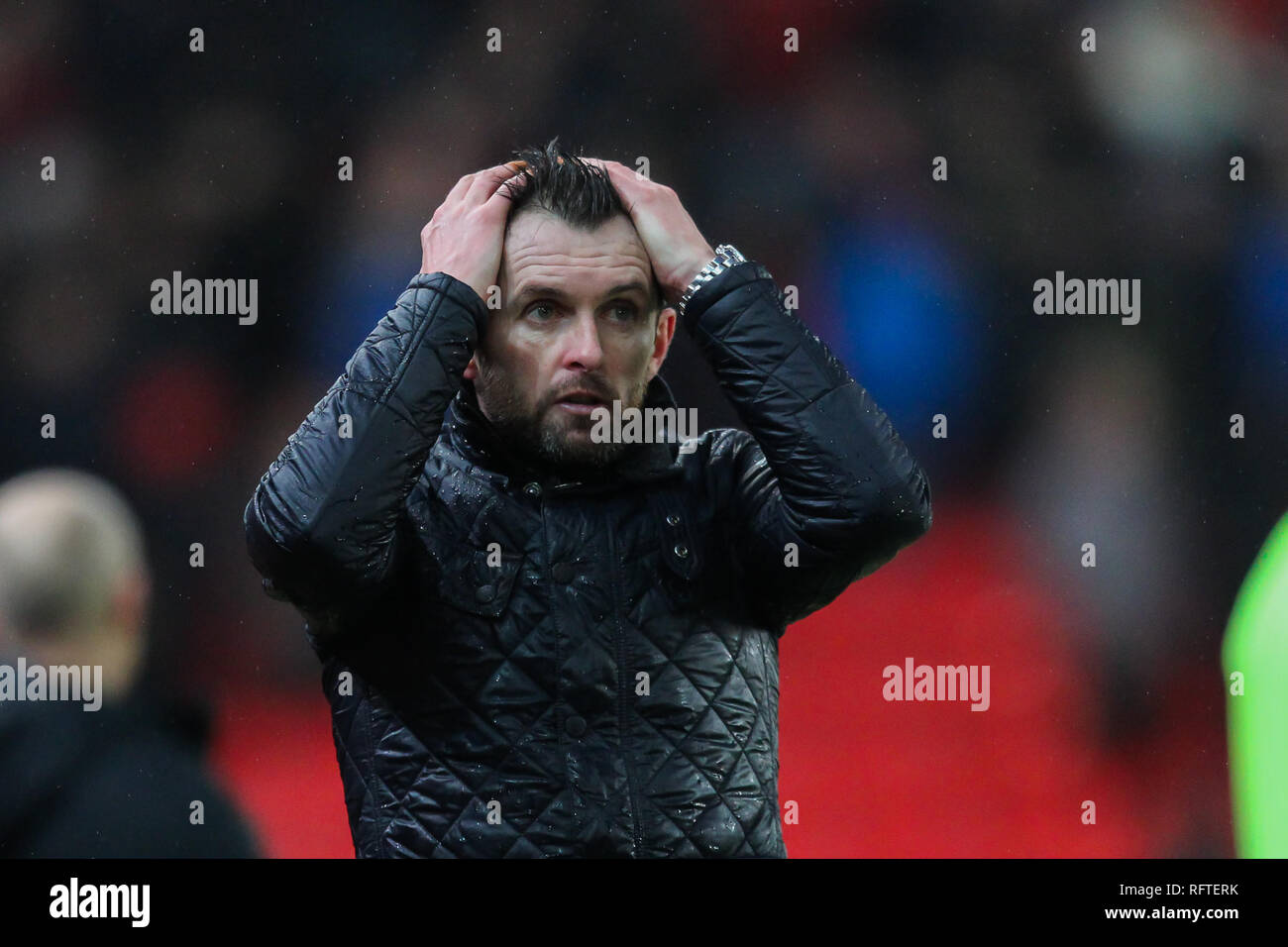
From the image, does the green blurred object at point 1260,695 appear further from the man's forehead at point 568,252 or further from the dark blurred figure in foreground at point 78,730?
the dark blurred figure in foreground at point 78,730

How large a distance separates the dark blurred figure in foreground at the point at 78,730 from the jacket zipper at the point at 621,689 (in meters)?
1.27

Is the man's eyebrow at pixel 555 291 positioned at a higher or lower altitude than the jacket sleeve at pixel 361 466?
higher

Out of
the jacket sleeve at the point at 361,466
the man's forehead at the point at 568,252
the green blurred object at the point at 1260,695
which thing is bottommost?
the green blurred object at the point at 1260,695

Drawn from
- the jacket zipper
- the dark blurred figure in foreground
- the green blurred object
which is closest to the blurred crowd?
the green blurred object

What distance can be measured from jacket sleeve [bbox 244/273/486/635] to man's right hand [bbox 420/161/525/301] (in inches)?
2.6

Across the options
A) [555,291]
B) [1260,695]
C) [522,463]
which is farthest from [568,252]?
[1260,695]

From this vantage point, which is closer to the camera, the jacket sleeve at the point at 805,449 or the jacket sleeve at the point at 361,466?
the jacket sleeve at the point at 361,466

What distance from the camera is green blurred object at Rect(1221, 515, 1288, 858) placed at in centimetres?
353

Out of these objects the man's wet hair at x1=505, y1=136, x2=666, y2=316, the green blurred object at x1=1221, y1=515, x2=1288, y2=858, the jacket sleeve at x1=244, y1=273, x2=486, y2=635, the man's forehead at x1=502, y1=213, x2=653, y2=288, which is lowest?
the green blurred object at x1=1221, y1=515, x2=1288, y2=858

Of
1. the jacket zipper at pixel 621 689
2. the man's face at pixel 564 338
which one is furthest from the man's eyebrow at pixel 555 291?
the jacket zipper at pixel 621 689

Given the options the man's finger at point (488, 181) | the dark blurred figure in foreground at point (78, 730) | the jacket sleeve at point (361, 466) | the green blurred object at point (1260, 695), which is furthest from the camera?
the green blurred object at point (1260, 695)

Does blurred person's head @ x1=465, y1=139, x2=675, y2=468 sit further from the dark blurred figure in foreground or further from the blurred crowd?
the blurred crowd

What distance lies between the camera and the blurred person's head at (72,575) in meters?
2.87
